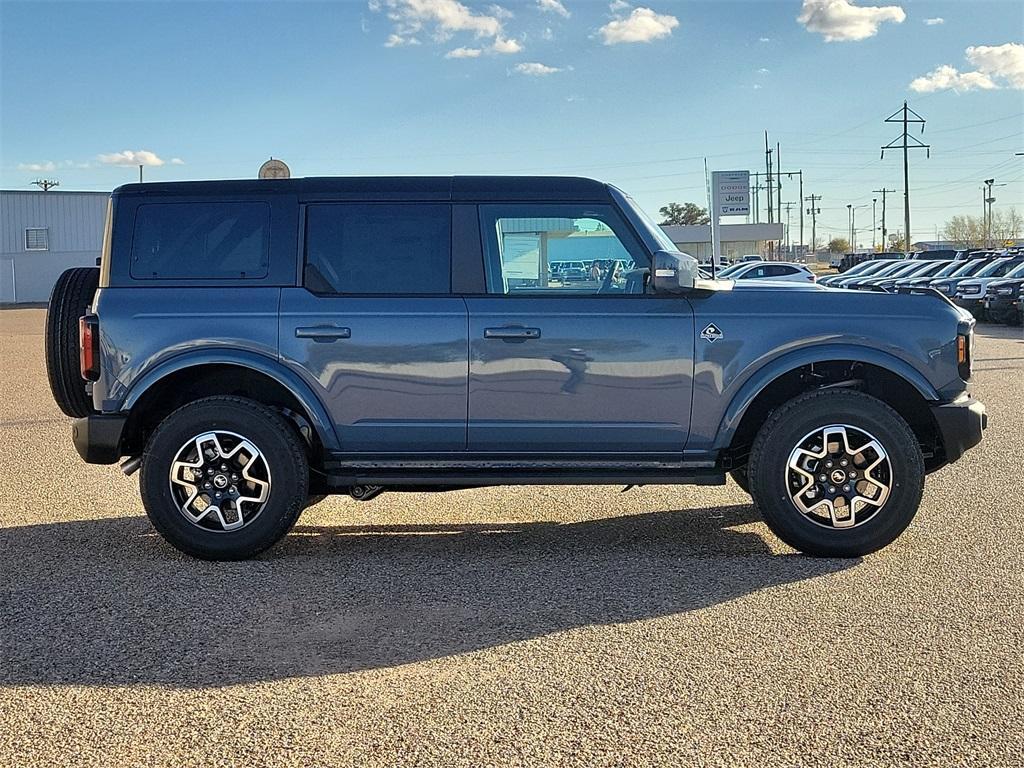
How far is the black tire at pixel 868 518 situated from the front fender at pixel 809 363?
196 millimetres

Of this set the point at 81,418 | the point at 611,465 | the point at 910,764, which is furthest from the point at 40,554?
the point at 910,764

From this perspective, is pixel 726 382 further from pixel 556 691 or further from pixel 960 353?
pixel 556 691

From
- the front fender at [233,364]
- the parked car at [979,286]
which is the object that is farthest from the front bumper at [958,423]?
the parked car at [979,286]

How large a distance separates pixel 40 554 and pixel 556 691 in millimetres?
3394

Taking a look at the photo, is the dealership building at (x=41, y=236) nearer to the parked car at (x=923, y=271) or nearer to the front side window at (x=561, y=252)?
the parked car at (x=923, y=271)

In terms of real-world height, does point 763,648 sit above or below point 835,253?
below

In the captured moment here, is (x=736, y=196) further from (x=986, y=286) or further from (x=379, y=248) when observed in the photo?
(x=379, y=248)

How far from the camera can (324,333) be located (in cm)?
566

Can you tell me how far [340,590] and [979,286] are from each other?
86.4 ft

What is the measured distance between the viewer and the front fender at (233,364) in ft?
18.6

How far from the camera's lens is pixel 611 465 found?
5.72 m

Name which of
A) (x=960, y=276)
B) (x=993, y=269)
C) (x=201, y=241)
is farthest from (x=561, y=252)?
(x=960, y=276)

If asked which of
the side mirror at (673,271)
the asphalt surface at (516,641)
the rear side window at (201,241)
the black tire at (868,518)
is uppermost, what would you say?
the rear side window at (201,241)

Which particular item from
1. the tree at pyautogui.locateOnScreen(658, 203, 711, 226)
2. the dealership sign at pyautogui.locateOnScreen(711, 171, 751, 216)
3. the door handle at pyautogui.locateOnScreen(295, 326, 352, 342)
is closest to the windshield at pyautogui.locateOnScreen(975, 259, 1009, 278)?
the dealership sign at pyautogui.locateOnScreen(711, 171, 751, 216)
